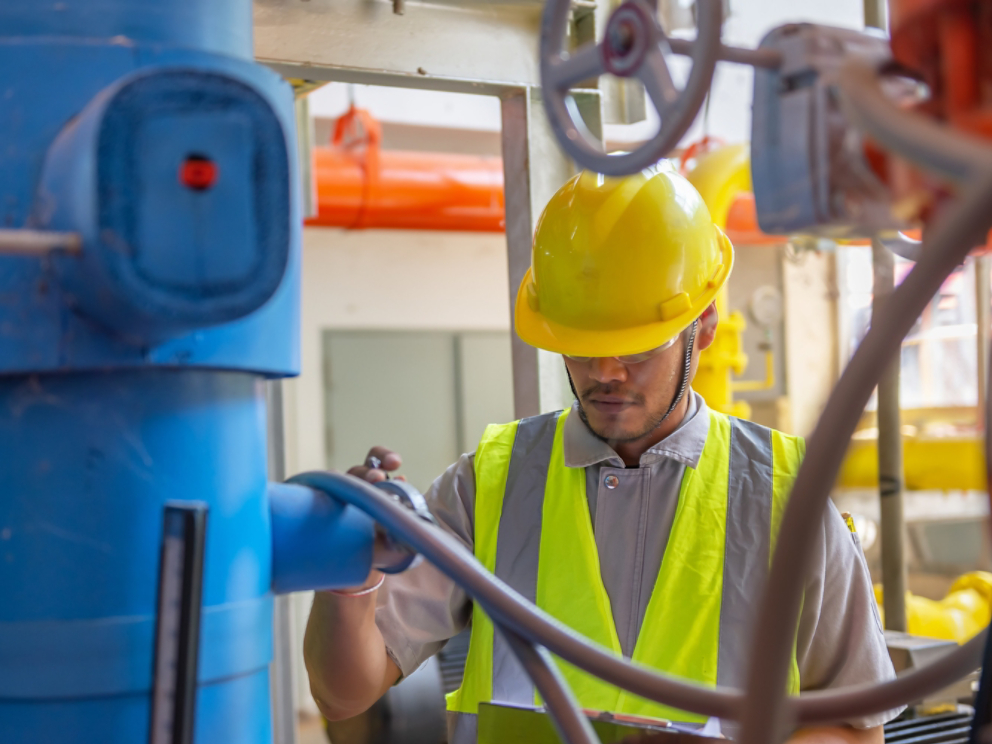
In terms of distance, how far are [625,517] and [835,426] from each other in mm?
1119

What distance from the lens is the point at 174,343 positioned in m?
0.61

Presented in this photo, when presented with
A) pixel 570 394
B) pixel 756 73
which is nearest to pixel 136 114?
pixel 756 73

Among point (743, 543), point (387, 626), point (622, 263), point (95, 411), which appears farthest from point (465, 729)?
point (95, 411)

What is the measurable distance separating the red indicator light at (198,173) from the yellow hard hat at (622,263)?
3.25 feet

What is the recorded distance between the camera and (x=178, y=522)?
61 cm

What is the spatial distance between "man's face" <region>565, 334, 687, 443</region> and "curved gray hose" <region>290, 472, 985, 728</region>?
0.94 meters

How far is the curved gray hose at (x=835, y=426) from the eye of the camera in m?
0.44

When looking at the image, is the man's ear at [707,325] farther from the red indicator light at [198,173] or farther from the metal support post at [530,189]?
the red indicator light at [198,173]

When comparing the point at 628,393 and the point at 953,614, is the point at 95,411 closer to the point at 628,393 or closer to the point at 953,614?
the point at 628,393

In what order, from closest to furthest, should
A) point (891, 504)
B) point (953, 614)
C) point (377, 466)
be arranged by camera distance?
point (377, 466) < point (891, 504) < point (953, 614)

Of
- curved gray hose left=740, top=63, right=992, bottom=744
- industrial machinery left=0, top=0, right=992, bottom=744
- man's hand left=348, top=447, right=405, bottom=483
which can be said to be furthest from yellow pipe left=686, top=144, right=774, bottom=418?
curved gray hose left=740, top=63, right=992, bottom=744

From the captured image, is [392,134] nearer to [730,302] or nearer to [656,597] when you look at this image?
[730,302]

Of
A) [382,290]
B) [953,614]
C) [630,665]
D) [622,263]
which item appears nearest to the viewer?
[630,665]

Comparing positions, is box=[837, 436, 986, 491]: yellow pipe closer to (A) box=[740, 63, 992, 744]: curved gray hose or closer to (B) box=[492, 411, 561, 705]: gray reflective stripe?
(B) box=[492, 411, 561, 705]: gray reflective stripe
